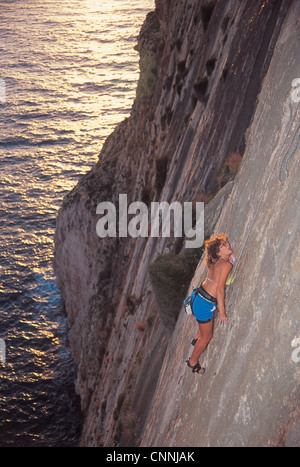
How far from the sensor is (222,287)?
8.39 metres

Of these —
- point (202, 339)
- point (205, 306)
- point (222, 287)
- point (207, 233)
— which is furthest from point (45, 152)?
point (222, 287)

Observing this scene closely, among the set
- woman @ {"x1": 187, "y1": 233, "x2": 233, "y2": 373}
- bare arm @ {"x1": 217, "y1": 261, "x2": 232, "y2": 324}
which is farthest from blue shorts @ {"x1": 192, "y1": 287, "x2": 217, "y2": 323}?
bare arm @ {"x1": 217, "y1": 261, "x2": 232, "y2": 324}

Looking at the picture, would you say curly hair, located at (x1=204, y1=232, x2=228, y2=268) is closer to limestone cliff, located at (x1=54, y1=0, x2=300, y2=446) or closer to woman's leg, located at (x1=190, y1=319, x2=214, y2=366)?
limestone cliff, located at (x1=54, y1=0, x2=300, y2=446)

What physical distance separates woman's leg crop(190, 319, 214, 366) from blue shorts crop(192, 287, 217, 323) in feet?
0.38

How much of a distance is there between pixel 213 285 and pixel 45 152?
8039 cm

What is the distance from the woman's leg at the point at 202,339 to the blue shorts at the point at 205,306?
12 centimetres

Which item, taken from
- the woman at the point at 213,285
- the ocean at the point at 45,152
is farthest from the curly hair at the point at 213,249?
the ocean at the point at 45,152

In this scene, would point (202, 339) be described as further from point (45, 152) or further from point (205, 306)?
point (45, 152)

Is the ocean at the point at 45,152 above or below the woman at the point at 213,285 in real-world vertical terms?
below

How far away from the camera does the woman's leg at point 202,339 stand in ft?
29.0

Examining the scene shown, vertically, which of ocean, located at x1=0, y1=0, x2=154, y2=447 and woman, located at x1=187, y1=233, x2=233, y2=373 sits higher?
woman, located at x1=187, y1=233, x2=233, y2=373

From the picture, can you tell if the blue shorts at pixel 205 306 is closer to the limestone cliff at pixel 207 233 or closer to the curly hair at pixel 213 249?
the limestone cliff at pixel 207 233

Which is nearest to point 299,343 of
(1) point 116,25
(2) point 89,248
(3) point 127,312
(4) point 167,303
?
(4) point 167,303

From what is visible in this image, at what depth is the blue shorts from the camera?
8.70 m
